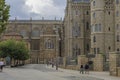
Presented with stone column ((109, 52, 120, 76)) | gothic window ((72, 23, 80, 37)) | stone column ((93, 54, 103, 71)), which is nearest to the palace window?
gothic window ((72, 23, 80, 37))

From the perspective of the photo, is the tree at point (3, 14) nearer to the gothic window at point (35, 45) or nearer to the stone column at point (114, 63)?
the stone column at point (114, 63)

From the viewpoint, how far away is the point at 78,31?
340 feet

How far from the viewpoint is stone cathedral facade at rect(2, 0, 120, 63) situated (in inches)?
3425

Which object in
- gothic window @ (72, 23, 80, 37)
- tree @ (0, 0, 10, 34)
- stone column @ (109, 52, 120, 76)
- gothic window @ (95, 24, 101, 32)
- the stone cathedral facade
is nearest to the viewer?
tree @ (0, 0, 10, 34)

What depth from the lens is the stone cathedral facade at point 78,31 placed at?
285 ft

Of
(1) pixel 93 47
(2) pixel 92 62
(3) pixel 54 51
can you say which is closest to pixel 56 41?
(3) pixel 54 51

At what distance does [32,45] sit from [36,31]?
7527 millimetres

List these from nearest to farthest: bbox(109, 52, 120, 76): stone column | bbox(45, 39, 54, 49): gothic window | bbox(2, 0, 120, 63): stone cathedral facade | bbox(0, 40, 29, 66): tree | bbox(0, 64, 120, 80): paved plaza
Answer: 1. bbox(0, 64, 120, 80): paved plaza
2. bbox(109, 52, 120, 76): stone column
3. bbox(2, 0, 120, 63): stone cathedral facade
4. bbox(0, 40, 29, 66): tree
5. bbox(45, 39, 54, 49): gothic window

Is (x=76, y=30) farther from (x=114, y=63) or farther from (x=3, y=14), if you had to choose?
(x=3, y=14)

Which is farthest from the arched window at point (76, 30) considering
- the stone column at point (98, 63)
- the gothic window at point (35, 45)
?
the stone column at point (98, 63)

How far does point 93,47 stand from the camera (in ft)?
289

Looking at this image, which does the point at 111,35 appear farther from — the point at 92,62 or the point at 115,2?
the point at 92,62

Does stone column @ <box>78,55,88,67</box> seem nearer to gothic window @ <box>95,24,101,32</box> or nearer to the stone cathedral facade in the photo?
the stone cathedral facade

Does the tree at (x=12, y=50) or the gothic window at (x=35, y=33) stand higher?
the gothic window at (x=35, y=33)
